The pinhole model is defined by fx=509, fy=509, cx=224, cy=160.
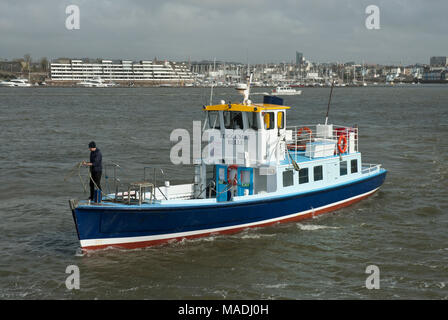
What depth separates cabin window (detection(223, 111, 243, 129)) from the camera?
18.7m

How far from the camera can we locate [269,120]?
61.4 ft

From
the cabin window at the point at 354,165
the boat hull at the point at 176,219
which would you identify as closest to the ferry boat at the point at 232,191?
the boat hull at the point at 176,219

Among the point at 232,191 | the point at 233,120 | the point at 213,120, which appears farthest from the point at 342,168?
the point at 213,120

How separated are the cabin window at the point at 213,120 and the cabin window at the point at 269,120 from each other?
1799 millimetres

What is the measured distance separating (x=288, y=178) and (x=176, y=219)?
4.90 metres

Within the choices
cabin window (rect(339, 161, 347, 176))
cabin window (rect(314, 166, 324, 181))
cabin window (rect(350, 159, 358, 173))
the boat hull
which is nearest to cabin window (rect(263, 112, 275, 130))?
the boat hull

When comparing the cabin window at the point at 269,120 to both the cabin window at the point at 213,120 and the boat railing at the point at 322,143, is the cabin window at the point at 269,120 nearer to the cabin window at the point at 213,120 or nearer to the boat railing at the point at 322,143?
the boat railing at the point at 322,143

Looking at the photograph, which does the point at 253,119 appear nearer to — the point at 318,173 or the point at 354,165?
the point at 318,173

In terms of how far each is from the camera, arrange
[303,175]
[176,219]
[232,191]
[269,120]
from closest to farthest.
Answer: [176,219]
[232,191]
[269,120]
[303,175]

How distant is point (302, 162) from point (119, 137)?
29.2m

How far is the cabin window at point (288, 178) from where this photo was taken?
18969 mm

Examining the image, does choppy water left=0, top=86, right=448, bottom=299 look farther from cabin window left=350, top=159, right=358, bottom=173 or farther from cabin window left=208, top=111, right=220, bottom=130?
cabin window left=208, top=111, right=220, bottom=130

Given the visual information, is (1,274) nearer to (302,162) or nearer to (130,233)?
(130,233)

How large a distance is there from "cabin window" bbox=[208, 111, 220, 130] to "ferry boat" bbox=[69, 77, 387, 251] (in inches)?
1.5
